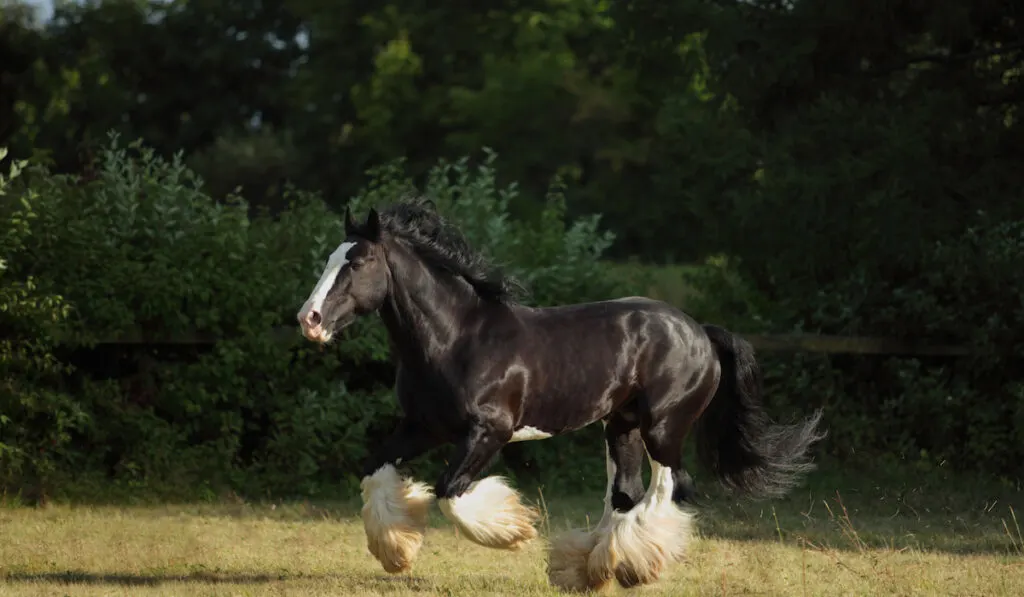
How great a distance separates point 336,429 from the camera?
400 inches

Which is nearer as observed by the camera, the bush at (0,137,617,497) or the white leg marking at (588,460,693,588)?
the white leg marking at (588,460,693,588)

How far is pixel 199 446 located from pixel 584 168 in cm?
2692

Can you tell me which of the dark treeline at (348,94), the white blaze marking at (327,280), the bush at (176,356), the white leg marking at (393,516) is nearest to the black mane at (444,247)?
the white blaze marking at (327,280)

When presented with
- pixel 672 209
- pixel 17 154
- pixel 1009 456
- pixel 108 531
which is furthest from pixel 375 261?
pixel 17 154

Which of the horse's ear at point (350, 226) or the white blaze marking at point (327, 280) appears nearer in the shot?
the white blaze marking at point (327, 280)

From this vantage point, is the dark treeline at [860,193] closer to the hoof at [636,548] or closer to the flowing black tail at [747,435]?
the flowing black tail at [747,435]

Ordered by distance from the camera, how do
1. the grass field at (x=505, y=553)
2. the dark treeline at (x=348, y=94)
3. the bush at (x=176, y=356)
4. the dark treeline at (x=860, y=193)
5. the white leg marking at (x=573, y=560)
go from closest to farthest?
the white leg marking at (x=573, y=560)
the grass field at (x=505, y=553)
the bush at (x=176, y=356)
the dark treeline at (x=860, y=193)
the dark treeline at (x=348, y=94)

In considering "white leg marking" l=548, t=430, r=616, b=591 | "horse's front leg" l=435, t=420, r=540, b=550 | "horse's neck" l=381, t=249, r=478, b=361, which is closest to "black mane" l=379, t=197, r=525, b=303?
"horse's neck" l=381, t=249, r=478, b=361

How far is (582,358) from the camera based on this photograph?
6484 millimetres

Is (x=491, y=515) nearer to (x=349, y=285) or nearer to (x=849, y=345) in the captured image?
(x=349, y=285)

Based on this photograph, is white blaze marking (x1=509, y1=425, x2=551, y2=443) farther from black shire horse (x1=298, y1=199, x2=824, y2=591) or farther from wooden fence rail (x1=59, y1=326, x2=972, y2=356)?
wooden fence rail (x1=59, y1=326, x2=972, y2=356)

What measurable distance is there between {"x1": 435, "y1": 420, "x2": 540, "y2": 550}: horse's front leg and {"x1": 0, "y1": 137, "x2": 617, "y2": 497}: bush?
3.73 m

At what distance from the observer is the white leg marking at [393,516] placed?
6.04 meters

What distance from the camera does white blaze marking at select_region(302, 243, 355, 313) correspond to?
19.0ft
